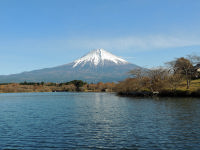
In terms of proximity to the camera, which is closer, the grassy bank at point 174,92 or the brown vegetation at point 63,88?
the grassy bank at point 174,92

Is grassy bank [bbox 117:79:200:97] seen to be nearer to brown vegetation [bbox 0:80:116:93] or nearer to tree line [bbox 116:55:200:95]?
tree line [bbox 116:55:200:95]

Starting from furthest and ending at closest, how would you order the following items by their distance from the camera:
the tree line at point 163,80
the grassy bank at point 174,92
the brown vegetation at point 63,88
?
the brown vegetation at point 63,88
the tree line at point 163,80
the grassy bank at point 174,92

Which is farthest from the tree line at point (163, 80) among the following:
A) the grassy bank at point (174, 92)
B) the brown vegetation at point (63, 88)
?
the brown vegetation at point (63, 88)

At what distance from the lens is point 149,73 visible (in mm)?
82688

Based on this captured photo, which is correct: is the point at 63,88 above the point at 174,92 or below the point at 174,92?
above

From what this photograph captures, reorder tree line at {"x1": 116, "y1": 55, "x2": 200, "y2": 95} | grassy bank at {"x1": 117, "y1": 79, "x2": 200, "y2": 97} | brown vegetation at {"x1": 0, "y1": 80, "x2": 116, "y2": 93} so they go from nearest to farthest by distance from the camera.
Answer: grassy bank at {"x1": 117, "y1": 79, "x2": 200, "y2": 97} → tree line at {"x1": 116, "y1": 55, "x2": 200, "y2": 95} → brown vegetation at {"x1": 0, "y1": 80, "x2": 116, "y2": 93}

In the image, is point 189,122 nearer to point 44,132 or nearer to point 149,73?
point 44,132

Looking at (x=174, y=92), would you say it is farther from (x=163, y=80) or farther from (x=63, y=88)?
(x=63, y=88)

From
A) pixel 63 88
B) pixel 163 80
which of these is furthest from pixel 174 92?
pixel 63 88

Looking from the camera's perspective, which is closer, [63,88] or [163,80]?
[163,80]

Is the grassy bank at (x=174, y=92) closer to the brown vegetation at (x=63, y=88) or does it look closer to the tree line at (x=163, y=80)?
the tree line at (x=163, y=80)

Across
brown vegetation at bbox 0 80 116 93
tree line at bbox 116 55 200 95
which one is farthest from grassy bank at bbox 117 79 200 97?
brown vegetation at bbox 0 80 116 93

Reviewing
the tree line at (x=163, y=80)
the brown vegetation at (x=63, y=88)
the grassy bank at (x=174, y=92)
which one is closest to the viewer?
the grassy bank at (x=174, y=92)

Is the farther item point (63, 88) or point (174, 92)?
point (63, 88)
